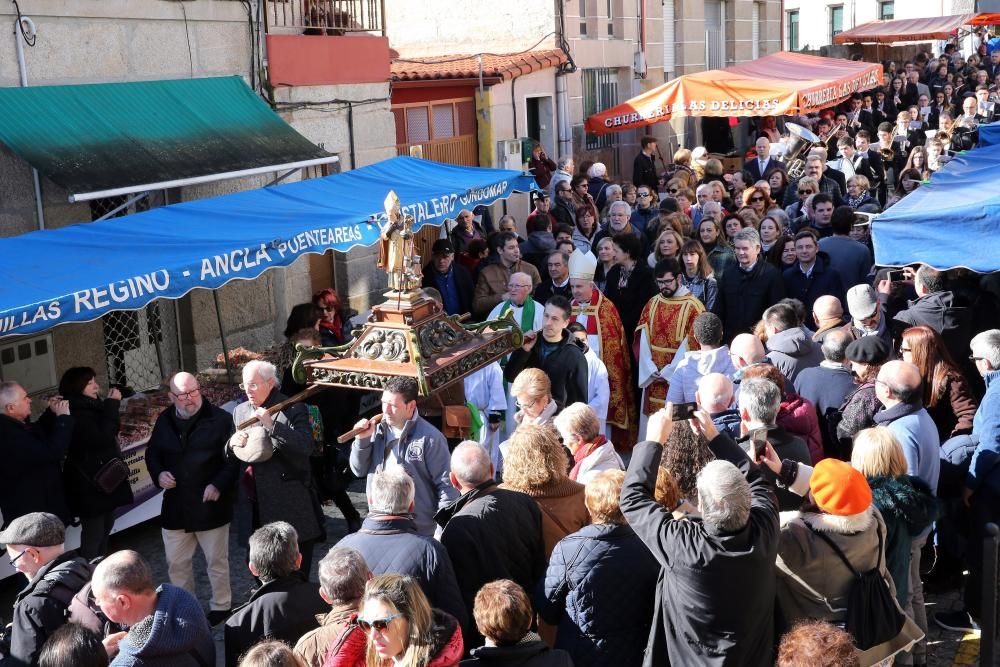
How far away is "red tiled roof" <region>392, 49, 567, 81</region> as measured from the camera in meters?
→ 15.5

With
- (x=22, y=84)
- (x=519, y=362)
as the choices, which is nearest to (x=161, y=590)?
(x=519, y=362)

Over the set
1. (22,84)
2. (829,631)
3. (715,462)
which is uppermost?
(22,84)

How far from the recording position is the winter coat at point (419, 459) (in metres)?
6.27

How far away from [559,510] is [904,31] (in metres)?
32.8

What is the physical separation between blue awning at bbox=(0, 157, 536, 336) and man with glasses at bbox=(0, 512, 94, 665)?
1.57 metres

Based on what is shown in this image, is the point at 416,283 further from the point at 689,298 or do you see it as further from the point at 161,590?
the point at 689,298

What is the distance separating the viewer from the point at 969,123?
66.0 ft

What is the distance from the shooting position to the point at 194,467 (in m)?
6.92

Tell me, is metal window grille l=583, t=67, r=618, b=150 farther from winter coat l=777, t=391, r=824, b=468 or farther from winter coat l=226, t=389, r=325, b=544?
winter coat l=226, t=389, r=325, b=544

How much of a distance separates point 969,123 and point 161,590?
1887 centimetres

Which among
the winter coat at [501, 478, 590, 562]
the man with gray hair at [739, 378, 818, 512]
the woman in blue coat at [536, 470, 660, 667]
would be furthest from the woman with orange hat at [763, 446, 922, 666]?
the winter coat at [501, 478, 590, 562]

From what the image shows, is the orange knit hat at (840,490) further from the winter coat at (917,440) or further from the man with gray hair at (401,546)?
the man with gray hair at (401,546)

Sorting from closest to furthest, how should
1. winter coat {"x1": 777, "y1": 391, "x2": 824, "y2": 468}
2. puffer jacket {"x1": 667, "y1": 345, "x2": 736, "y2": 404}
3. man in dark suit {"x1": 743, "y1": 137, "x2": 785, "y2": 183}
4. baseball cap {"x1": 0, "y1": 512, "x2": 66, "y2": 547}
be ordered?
baseball cap {"x1": 0, "y1": 512, "x2": 66, "y2": 547} < winter coat {"x1": 777, "y1": 391, "x2": 824, "y2": 468} < puffer jacket {"x1": 667, "y1": 345, "x2": 736, "y2": 404} < man in dark suit {"x1": 743, "y1": 137, "x2": 785, "y2": 183}

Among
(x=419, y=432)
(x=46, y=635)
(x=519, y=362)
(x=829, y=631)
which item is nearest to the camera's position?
(x=829, y=631)
